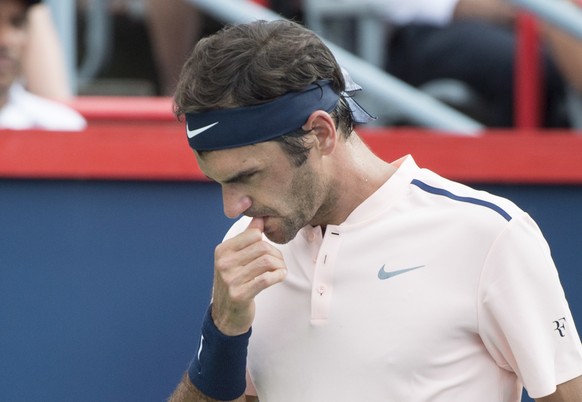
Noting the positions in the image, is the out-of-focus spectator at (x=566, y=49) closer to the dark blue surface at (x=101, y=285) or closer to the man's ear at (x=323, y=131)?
the dark blue surface at (x=101, y=285)

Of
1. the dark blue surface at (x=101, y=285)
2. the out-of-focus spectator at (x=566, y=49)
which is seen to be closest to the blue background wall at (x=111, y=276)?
the dark blue surface at (x=101, y=285)

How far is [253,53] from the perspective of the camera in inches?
93.0

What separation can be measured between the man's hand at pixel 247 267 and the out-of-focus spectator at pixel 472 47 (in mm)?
2660

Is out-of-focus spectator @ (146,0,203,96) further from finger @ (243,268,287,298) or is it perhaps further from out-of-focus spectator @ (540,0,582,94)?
finger @ (243,268,287,298)

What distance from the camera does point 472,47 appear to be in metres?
4.86

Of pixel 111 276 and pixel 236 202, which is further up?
pixel 236 202

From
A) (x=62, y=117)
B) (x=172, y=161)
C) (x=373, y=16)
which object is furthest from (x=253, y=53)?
(x=373, y=16)

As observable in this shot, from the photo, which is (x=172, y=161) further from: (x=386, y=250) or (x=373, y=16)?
(x=373, y=16)

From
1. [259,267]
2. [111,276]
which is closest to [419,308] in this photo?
[259,267]

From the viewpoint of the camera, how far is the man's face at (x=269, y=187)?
2396 millimetres

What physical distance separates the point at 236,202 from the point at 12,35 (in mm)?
2102

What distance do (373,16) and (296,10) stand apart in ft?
1.24

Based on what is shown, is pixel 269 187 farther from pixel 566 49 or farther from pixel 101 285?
pixel 566 49

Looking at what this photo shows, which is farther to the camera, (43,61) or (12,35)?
(43,61)
